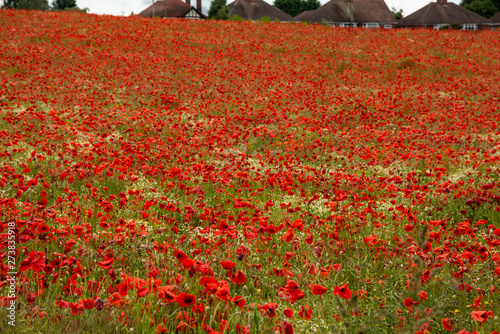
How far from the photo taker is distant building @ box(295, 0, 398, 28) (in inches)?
2384

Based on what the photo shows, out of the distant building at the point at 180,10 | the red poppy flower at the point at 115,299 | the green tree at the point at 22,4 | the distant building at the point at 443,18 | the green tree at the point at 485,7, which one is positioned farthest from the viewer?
the distant building at the point at 180,10

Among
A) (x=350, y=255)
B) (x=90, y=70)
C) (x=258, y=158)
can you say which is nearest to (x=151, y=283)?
(x=350, y=255)

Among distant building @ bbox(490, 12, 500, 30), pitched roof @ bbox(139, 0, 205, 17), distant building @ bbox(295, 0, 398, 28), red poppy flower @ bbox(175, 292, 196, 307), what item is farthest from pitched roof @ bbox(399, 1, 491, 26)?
red poppy flower @ bbox(175, 292, 196, 307)

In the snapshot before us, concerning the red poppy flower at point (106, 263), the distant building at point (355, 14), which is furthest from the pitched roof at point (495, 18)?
the red poppy flower at point (106, 263)

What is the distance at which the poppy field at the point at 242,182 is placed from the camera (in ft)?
7.95

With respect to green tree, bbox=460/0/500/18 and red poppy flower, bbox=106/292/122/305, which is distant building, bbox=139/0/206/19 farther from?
red poppy flower, bbox=106/292/122/305

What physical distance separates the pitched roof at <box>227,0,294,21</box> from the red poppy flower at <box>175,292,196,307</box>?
65216mm

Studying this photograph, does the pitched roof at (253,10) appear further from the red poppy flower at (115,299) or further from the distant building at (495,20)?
the red poppy flower at (115,299)

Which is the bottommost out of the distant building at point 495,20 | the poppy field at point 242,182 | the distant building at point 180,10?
the poppy field at point 242,182

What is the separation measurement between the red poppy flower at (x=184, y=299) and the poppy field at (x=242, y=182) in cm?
1

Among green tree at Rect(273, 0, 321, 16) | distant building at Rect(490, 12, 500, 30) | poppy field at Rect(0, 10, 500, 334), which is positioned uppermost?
green tree at Rect(273, 0, 321, 16)

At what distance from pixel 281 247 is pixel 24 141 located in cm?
582

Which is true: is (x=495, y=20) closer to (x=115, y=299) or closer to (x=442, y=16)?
(x=442, y=16)

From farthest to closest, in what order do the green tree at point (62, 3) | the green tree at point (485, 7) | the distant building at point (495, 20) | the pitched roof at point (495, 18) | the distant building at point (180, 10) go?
the green tree at point (62, 3) < the distant building at point (180, 10) < the green tree at point (485, 7) < the pitched roof at point (495, 18) < the distant building at point (495, 20)
